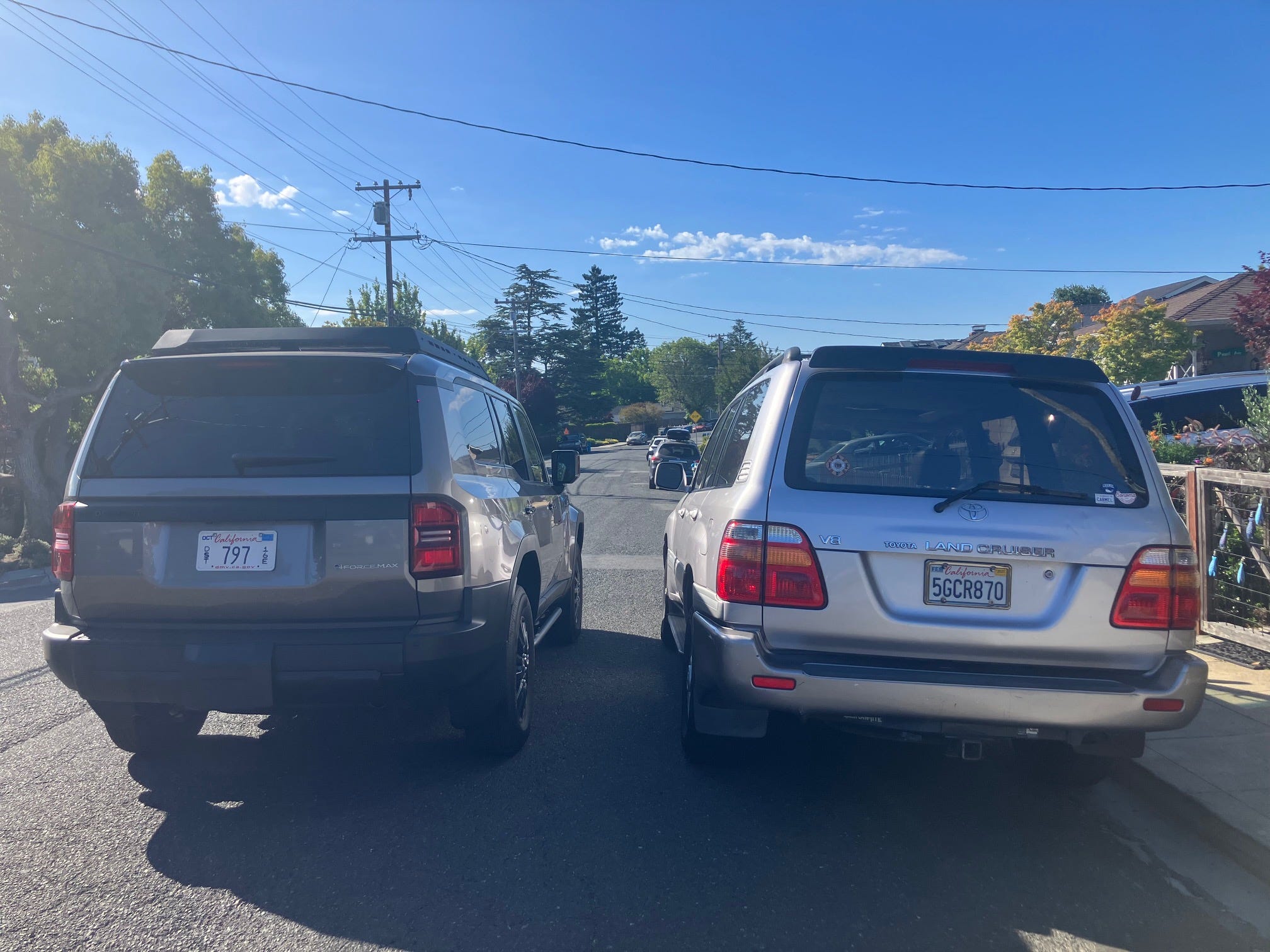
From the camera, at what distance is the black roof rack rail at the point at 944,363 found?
151 inches

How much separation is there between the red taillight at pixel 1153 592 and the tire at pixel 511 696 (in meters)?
2.60

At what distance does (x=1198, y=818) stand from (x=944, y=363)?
2305 millimetres

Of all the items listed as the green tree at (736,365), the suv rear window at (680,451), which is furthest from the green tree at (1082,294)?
the suv rear window at (680,451)

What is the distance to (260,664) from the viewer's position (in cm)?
364

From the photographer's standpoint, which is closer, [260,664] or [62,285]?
[260,664]

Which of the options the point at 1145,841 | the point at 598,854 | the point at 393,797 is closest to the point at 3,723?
the point at 393,797

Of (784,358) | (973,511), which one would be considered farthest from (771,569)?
(784,358)

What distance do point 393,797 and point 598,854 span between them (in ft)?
3.61

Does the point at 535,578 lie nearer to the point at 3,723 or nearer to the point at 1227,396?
the point at 3,723

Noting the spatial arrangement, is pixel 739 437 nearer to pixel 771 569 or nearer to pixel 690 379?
pixel 771 569

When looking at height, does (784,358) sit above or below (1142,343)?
below

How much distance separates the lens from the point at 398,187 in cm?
3266

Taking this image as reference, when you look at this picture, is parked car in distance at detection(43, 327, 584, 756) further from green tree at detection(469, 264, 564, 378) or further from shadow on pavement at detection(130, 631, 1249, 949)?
green tree at detection(469, 264, 564, 378)

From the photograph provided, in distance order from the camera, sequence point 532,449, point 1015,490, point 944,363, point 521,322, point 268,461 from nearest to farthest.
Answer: point 1015,490 < point 268,461 < point 944,363 < point 532,449 < point 521,322
